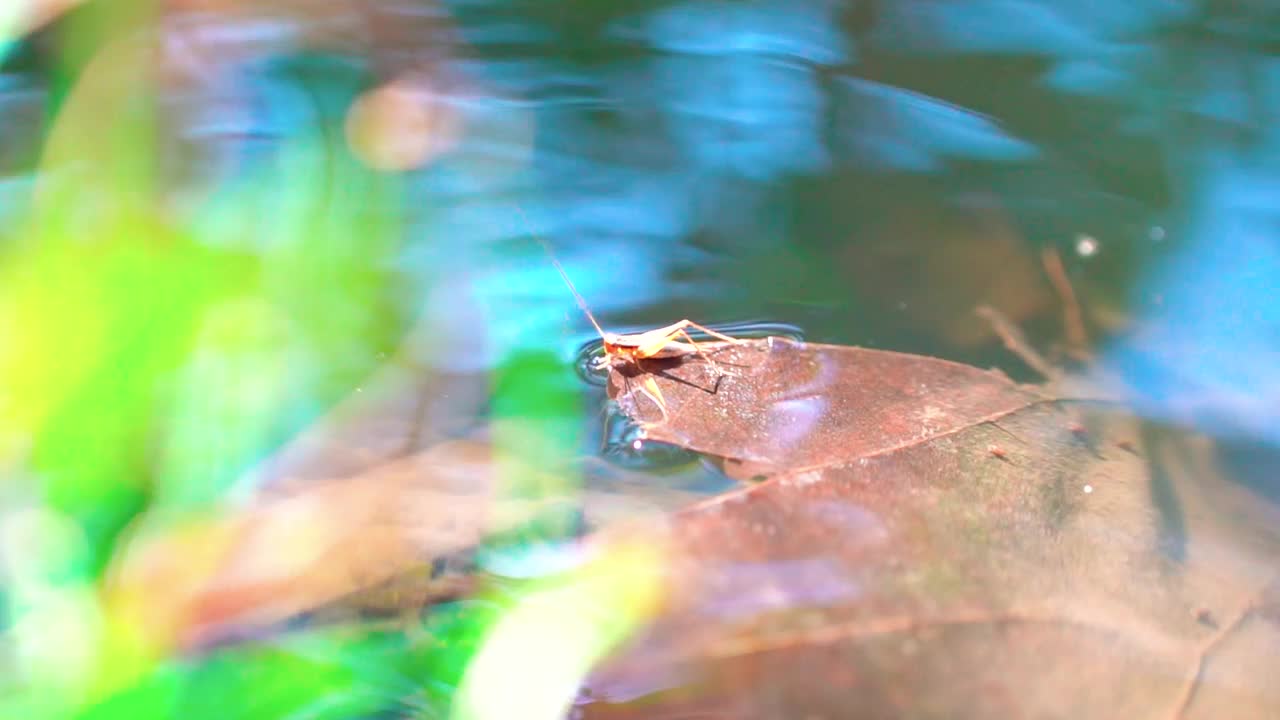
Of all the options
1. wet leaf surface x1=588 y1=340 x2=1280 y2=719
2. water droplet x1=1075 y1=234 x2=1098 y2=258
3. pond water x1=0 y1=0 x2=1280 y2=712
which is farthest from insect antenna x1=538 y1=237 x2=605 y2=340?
water droplet x1=1075 y1=234 x2=1098 y2=258

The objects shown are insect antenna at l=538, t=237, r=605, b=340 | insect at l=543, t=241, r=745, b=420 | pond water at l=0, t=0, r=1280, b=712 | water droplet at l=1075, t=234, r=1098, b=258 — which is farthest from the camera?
water droplet at l=1075, t=234, r=1098, b=258

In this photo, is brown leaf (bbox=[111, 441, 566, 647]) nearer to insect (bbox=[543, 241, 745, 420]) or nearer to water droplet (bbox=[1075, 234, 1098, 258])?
insect (bbox=[543, 241, 745, 420])

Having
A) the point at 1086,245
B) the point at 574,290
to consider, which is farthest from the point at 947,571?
the point at 1086,245

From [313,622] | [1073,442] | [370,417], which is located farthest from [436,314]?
[1073,442]

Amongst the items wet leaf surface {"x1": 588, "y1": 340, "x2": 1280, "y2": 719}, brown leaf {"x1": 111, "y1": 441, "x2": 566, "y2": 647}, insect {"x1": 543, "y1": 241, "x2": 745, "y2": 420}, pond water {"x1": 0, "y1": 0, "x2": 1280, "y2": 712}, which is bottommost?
wet leaf surface {"x1": 588, "y1": 340, "x2": 1280, "y2": 719}

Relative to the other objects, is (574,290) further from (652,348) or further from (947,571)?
(947,571)

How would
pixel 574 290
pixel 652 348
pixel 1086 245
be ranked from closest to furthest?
pixel 652 348 < pixel 574 290 < pixel 1086 245

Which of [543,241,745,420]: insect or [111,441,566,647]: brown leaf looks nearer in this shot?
[111,441,566,647]: brown leaf

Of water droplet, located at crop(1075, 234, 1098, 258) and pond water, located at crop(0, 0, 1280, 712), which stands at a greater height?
pond water, located at crop(0, 0, 1280, 712)

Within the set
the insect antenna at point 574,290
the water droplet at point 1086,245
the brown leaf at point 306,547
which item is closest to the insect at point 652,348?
the insect antenna at point 574,290

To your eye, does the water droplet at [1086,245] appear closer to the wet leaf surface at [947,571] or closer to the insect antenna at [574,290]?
the wet leaf surface at [947,571]
